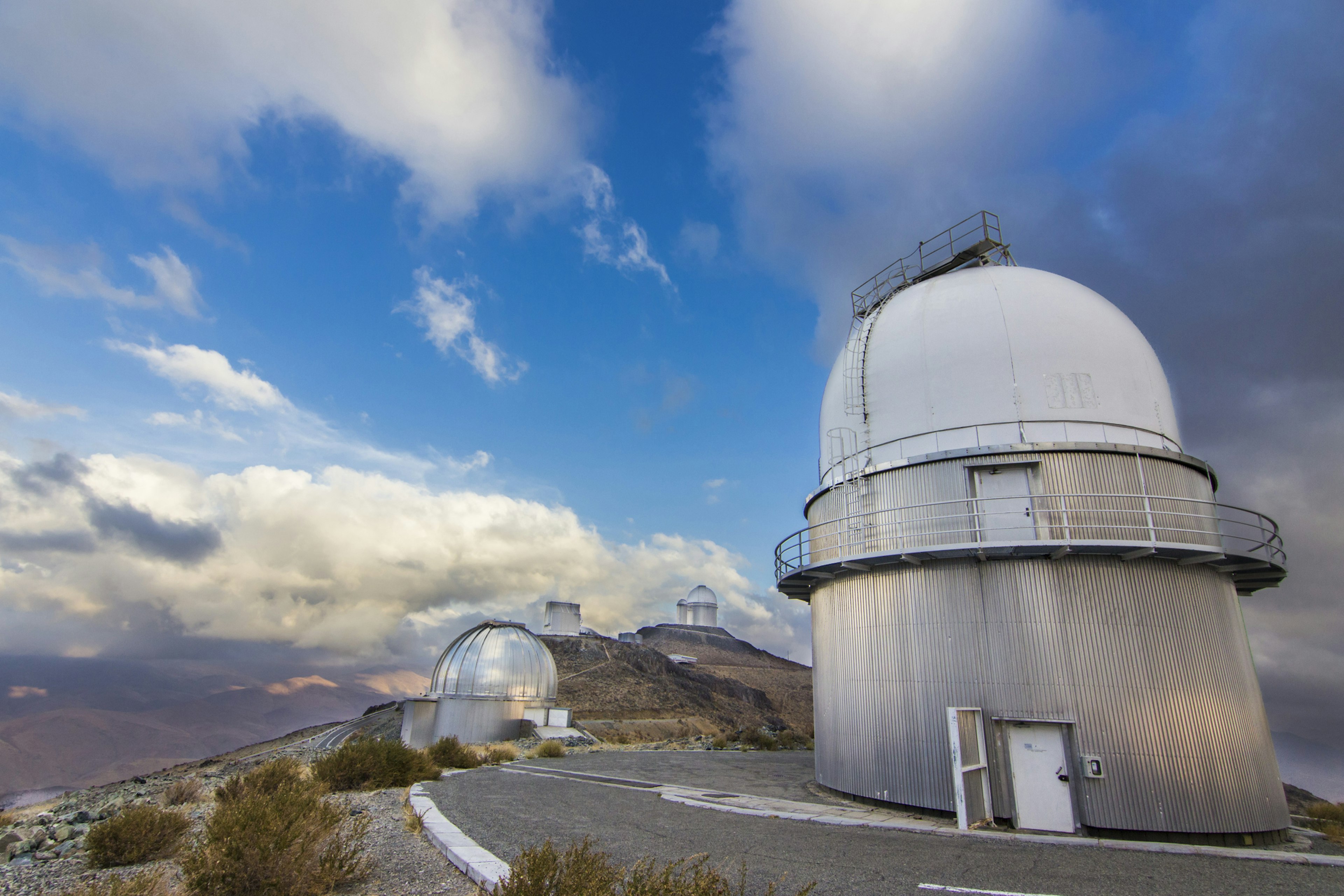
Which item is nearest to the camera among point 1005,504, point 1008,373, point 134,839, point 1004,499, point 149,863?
point 149,863

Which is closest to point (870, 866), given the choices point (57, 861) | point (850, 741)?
point (850, 741)

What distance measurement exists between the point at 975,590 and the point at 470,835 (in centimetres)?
866

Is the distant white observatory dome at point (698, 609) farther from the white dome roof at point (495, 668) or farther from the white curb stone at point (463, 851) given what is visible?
the white curb stone at point (463, 851)

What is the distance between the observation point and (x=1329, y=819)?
42.2ft

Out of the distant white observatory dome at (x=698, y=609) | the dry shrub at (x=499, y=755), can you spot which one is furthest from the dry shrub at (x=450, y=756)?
the distant white observatory dome at (x=698, y=609)

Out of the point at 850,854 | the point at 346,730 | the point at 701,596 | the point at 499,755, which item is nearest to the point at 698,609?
the point at 701,596

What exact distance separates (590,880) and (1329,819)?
56.8 ft

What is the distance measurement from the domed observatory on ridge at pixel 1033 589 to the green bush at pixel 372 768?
8302mm

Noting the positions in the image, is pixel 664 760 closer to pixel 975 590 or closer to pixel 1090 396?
pixel 975 590

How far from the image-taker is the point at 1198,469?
39.2ft

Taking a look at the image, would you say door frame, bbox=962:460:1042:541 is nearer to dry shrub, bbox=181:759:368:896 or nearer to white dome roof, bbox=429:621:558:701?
dry shrub, bbox=181:759:368:896

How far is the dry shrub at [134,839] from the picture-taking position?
6.27 metres

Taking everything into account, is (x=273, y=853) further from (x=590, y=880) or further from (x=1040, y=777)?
(x=1040, y=777)

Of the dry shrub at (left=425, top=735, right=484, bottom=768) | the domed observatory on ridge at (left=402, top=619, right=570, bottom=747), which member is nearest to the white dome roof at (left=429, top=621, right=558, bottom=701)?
the domed observatory on ridge at (left=402, top=619, right=570, bottom=747)
